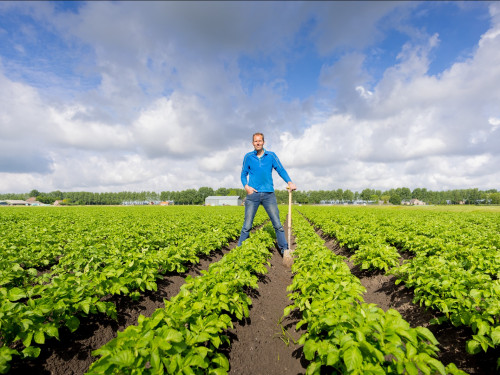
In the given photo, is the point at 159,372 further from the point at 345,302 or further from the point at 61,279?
the point at 61,279

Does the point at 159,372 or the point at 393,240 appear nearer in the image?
the point at 159,372

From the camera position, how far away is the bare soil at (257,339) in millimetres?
2596

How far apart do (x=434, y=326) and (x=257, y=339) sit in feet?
7.95

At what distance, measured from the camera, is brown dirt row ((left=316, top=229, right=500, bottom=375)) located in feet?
8.38

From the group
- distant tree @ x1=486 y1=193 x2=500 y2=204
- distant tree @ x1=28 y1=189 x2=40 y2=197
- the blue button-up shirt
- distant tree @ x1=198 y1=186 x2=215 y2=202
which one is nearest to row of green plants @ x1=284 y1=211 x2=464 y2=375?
the blue button-up shirt

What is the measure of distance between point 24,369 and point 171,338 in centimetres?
184

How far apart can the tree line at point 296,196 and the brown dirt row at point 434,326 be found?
122317 mm

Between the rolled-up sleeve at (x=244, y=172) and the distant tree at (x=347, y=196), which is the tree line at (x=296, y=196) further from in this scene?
the rolled-up sleeve at (x=244, y=172)

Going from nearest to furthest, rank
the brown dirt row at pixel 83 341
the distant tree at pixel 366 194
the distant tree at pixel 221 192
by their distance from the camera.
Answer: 1. the brown dirt row at pixel 83 341
2. the distant tree at pixel 221 192
3. the distant tree at pixel 366 194

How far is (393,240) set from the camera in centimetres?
784

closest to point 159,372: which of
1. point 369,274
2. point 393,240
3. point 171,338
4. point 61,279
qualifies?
point 171,338

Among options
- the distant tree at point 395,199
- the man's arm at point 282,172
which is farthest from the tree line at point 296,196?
the man's arm at point 282,172

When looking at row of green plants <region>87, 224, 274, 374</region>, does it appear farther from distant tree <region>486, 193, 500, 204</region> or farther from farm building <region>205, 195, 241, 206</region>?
distant tree <region>486, 193, 500, 204</region>

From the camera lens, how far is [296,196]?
133625mm
